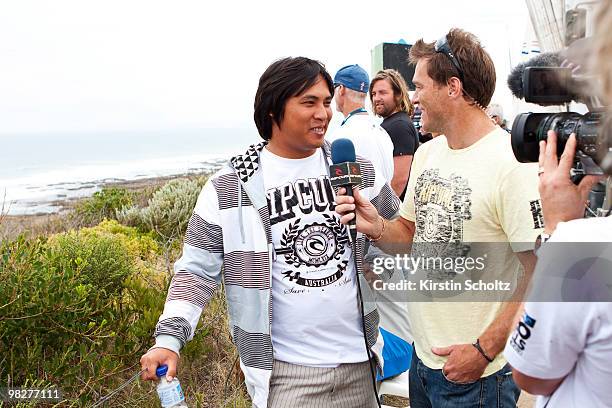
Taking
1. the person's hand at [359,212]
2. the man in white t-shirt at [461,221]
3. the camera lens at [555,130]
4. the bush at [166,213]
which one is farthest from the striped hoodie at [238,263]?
the bush at [166,213]

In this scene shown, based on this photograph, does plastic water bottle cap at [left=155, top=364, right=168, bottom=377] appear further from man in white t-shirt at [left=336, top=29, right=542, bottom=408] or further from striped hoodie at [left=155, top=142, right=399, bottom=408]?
man in white t-shirt at [left=336, top=29, right=542, bottom=408]

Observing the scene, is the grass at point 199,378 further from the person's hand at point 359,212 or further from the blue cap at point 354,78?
the blue cap at point 354,78

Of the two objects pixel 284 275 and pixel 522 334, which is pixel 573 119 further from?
pixel 284 275

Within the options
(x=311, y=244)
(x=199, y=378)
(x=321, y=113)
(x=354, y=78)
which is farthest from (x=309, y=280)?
(x=354, y=78)

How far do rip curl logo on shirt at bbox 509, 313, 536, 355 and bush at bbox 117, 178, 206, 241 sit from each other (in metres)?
6.71

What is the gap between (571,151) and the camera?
1.35 m

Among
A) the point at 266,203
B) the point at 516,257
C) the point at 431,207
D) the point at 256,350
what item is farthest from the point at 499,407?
the point at 266,203

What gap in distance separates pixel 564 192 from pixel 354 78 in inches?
164

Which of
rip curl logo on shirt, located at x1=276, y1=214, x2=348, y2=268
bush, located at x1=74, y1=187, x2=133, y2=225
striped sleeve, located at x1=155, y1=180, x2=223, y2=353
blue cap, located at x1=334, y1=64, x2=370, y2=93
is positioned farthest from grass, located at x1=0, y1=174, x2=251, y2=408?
bush, located at x1=74, y1=187, x2=133, y2=225

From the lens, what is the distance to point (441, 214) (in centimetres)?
228

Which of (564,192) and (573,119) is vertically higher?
(573,119)

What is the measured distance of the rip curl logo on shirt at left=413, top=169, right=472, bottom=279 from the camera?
2.21 meters

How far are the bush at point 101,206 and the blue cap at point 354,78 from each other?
5.06m

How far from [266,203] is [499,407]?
3.85 ft
